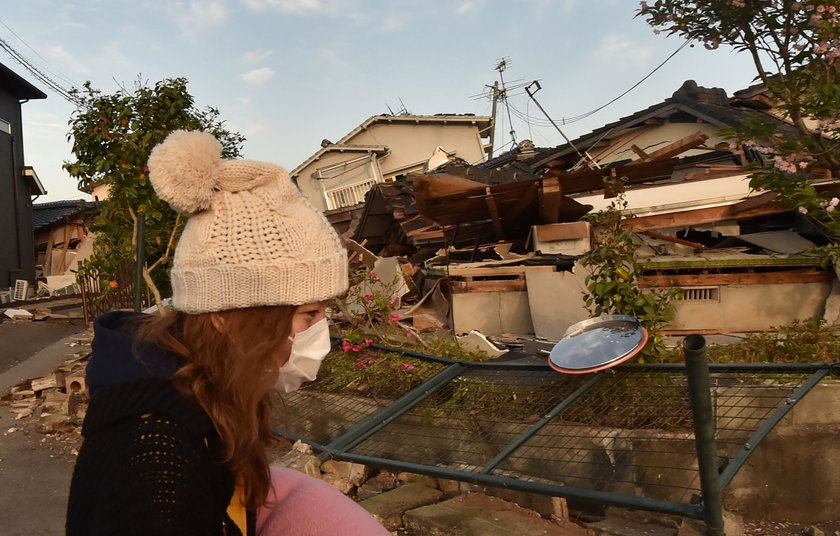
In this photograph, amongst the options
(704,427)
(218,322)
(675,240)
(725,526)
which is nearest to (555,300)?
(675,240)

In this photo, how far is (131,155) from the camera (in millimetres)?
6879

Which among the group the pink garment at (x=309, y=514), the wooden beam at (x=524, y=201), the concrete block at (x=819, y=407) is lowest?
the concrete block at (x=819, y=407)

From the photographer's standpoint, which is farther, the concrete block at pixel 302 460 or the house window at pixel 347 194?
the house window at pixel 347 194

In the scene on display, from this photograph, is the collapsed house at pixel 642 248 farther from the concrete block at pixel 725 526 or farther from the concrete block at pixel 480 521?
the concrete block at pixel 480 521

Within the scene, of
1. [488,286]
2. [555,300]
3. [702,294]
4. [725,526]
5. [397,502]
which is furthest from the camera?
[488,286]

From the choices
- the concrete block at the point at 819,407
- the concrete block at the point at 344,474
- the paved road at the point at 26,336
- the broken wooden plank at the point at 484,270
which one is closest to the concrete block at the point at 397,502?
the concrete block at the point at 344,474

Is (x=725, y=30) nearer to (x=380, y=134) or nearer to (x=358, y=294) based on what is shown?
(x=358, y=294)

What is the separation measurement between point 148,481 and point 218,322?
386 mm

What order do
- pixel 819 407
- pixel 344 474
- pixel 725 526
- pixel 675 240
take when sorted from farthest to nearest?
pixel 675 240
pixel 344 474
pixel 819 407
pixel 725 526

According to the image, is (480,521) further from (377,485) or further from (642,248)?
(642,248)

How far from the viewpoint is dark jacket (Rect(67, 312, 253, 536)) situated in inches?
45.1

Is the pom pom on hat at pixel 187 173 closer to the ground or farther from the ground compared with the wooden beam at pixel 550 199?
farther from the ground

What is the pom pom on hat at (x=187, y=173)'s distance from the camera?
54.9 inches

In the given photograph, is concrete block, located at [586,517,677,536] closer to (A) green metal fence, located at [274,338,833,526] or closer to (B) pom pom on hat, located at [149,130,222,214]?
(A) green metal fence, located at [274,338,833,526]
